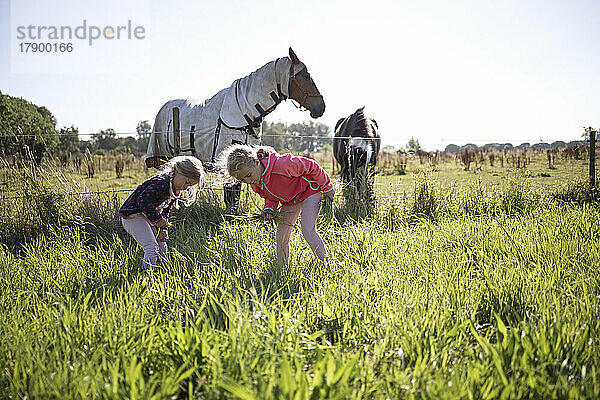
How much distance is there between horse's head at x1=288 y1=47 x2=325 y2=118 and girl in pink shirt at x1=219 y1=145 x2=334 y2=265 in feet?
7.87

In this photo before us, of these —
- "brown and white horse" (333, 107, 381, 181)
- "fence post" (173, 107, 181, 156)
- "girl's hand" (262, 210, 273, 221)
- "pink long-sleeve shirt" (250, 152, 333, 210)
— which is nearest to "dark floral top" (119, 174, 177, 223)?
"pink long-sleeve shirt" (250, 152, 333, 210)

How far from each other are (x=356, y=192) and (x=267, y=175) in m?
2.93

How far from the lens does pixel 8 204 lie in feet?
18.1

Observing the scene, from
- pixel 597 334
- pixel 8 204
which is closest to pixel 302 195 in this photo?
pixel 597 334

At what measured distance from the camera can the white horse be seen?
600 centimetres

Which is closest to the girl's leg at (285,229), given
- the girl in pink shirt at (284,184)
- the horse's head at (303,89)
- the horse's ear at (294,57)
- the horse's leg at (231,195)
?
the girl in pink shirt at (284,184)

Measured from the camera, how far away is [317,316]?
8.92 feet

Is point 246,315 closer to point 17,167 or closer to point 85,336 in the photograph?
point 85,336

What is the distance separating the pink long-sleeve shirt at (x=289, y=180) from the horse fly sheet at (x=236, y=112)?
225 centimetres

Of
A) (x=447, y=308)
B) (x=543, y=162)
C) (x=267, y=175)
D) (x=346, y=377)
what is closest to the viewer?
(x=346, y=377)

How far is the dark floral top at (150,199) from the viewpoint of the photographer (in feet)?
13.2

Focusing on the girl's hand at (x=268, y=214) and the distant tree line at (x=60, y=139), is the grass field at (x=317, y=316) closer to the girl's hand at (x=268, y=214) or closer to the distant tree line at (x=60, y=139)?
the girl's hand at (x=268, y=214)

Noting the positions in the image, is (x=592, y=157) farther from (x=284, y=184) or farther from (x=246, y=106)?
(x=284, y=184)

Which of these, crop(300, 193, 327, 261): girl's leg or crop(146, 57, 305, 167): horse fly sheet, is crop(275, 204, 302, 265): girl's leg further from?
crop(146, 57, 305, 167): horse fly sheet
